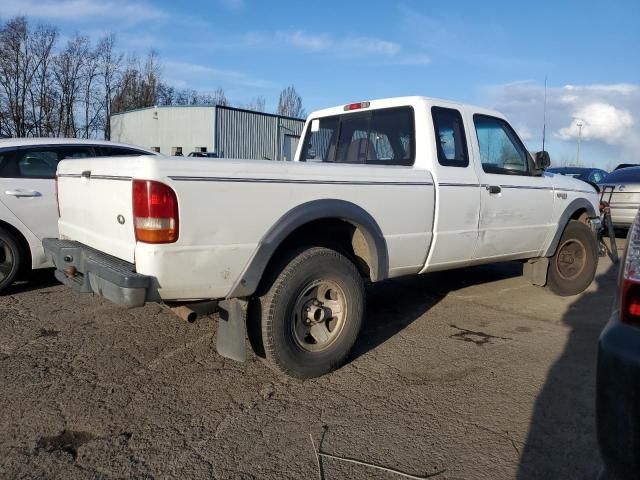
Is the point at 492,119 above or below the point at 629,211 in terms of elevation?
above

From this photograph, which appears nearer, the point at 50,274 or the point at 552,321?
the point at 552,321

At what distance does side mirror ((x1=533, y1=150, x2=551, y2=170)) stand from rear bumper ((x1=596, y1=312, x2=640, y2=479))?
406 cm

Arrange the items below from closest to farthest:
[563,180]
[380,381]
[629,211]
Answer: [380,381], [563,180], [629,211]

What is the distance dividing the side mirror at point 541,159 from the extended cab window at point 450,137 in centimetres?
119

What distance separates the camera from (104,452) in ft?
9.03

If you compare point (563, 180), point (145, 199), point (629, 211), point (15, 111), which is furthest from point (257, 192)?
point (15, 111)

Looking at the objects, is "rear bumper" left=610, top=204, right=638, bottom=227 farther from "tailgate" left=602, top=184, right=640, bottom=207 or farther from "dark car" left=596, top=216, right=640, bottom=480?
"dark car" left=596, top=216, right=640, bottom=480

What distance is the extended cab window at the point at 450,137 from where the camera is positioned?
4562mm

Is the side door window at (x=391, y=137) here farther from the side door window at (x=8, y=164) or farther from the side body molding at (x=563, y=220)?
the side door window at (x=8, y=164)

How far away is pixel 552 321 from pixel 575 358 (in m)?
1.11

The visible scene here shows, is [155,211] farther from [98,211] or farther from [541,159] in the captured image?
[541,159]

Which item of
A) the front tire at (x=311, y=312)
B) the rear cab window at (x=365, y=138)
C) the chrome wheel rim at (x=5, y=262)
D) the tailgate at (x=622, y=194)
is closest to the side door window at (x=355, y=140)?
the rear cab window at (x=365, y=138)

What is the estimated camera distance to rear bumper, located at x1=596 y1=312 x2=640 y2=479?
1.67 metres

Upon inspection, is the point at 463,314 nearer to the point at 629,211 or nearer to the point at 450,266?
the point at 450,266
